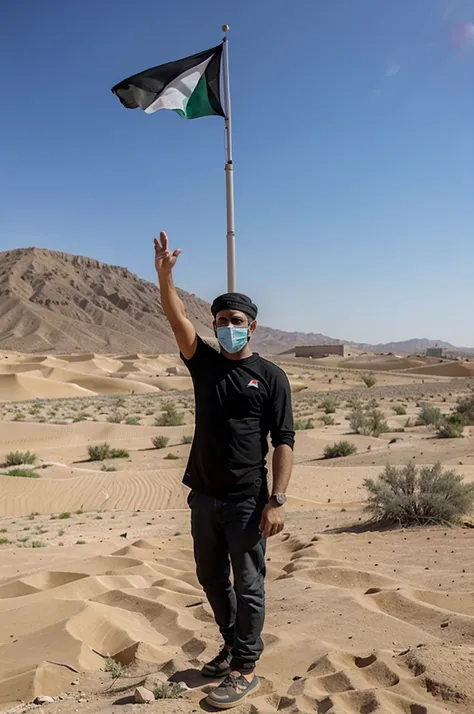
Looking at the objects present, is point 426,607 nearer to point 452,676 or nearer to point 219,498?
point 452,676

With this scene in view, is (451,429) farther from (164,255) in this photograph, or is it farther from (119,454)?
(164,255)

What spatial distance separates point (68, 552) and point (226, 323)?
518 centimetres

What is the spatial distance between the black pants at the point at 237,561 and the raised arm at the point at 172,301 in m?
0.90

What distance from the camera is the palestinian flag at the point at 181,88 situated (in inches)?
265

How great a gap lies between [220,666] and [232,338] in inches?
76.1

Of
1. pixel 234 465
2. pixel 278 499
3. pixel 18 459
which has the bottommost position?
pixel 18 459

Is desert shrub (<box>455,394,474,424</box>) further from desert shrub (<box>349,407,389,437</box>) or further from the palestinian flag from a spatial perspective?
the palestinian flag

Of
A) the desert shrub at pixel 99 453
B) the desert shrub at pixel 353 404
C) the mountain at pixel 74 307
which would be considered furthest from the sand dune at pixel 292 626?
the mountain at pixel 74 307

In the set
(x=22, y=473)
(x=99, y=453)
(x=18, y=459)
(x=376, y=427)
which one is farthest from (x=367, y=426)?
(x=22, y=473)

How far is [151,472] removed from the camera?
14711 millimetres

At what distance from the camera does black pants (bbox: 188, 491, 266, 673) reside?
357 centimetres

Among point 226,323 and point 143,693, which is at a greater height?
point 226,323

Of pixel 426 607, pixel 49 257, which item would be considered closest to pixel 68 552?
pixel 426 607

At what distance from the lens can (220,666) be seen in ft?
12.3
